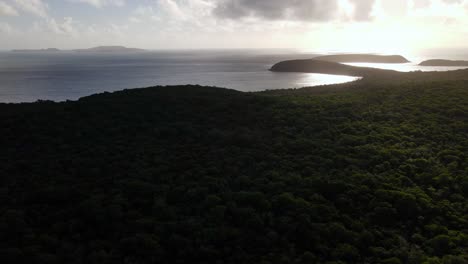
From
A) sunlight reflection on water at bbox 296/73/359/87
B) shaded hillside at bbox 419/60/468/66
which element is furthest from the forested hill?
shaded hillside at bbox 419/60/468/66

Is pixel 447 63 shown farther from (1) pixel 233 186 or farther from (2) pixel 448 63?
(1) pixel 233 186

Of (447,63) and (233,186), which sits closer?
(233,186)

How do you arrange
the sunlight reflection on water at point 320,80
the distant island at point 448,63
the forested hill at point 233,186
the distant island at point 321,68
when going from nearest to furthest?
the forested hill at point 233,186, the sunlight reflection on water at point 320,80, the distant island at point 321,68, the distant island at point 448,63

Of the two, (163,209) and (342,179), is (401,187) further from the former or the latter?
(163,209)

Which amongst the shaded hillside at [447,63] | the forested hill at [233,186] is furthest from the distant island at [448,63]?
the forested hill at [233,186]

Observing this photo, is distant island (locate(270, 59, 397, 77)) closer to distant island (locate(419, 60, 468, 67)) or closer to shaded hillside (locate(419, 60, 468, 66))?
distant island (locate(419, 60, 468, 67))

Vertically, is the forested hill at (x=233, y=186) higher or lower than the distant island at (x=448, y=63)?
lower

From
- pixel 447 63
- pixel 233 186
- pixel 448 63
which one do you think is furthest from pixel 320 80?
pixel 233 186

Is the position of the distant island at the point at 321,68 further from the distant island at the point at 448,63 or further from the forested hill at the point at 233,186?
the forested hill at the point at 233,186

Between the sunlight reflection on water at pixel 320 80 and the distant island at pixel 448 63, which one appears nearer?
the sunlight reflection on water at pixel 320 80

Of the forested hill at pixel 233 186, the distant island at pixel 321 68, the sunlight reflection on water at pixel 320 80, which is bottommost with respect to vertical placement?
the forested hill at pixel 233 186
